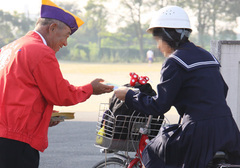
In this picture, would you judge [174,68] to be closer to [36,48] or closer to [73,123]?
[36,48]

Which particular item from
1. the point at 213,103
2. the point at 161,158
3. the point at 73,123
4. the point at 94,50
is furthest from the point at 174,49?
the point at 94,50

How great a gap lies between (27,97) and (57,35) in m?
0.57

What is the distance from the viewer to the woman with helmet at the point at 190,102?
3.04m

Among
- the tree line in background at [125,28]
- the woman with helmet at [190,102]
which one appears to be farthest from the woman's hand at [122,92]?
the tree line in background at [125,28]

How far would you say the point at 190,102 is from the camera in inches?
122

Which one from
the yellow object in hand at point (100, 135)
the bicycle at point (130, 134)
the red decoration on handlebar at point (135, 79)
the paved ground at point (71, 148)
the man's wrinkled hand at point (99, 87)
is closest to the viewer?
the man's wrinkled hand at point (99, 87)

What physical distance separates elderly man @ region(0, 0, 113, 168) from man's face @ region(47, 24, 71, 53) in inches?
4.9

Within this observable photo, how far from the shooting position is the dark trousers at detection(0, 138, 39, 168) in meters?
3.16

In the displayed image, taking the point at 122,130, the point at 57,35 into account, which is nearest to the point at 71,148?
the point at 122,130

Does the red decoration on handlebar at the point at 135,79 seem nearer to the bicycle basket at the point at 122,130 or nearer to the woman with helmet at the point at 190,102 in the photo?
the bicycle basket at the point at 122,130

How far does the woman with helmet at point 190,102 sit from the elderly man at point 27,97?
0.64 meters

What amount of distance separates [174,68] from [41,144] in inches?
42.7

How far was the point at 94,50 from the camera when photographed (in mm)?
65062

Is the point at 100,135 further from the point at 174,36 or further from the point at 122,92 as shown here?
the point at 174,36
